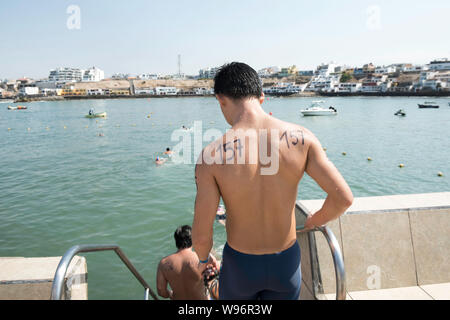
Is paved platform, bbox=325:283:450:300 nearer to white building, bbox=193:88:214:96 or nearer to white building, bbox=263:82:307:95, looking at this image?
white building, bbox=263:82:307:95

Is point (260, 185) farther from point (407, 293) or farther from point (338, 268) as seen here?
point (407, 293)

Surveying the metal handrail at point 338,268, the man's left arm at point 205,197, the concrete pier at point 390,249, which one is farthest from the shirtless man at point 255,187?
the concrete pier at point 390,249

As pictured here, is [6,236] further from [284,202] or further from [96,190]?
[284,202]

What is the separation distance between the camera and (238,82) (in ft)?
5.98

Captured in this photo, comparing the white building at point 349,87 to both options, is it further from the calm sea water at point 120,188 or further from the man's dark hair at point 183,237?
the man's dark hair at point 183,237

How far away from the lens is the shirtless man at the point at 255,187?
5.80ft

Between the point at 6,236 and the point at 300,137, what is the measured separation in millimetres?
11984

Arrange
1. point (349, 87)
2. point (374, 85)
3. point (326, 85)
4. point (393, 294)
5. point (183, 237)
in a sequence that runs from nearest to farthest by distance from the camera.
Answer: point (393, 294)
point (183, 237)
point (374, 85)
point (349, 87)
point (326, 85)

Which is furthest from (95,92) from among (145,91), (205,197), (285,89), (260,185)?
(260,185)

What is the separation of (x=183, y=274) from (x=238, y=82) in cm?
283

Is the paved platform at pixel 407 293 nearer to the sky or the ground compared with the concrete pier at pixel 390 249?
nearer to the ground

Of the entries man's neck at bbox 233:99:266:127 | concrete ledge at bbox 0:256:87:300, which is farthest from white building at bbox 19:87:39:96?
man's neck at bbox 233:99:266:127

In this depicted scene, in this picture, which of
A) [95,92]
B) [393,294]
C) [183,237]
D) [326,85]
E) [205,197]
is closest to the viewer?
[205,197]
